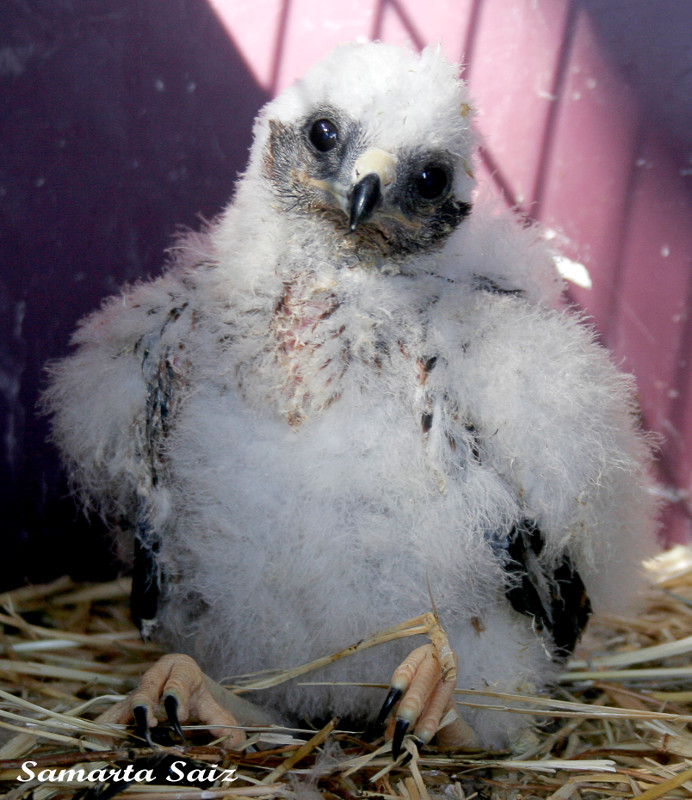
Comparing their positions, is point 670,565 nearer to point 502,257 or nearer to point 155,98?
point 502,257

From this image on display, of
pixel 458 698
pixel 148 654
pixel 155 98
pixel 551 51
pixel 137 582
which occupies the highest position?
pixel 551 51

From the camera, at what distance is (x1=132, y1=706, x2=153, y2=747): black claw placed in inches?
49.9

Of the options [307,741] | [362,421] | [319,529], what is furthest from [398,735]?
[362,421]

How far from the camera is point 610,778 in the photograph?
4.39 feet

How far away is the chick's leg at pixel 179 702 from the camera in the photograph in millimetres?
1294

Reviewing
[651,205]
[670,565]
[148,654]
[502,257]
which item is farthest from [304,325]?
[670,565]

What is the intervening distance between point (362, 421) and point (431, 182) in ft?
1.84

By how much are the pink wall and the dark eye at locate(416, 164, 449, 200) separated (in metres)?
0.75

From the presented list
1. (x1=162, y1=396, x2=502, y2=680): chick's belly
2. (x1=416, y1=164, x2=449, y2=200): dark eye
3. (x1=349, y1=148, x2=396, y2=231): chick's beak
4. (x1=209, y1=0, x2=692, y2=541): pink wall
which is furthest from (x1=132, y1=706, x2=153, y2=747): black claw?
(x1=209, y1=0, x2=692, y2=541): pink wall

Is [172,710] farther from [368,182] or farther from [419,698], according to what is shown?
[368,182]

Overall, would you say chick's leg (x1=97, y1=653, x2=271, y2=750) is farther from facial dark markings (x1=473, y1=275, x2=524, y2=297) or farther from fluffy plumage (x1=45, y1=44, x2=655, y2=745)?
facial dark markings (x1=473, y1=275, x2=524, y2=297)

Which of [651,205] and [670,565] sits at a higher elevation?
[651,205]

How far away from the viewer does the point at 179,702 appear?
1.30 metres

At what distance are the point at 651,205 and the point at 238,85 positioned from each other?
4.24 ft
